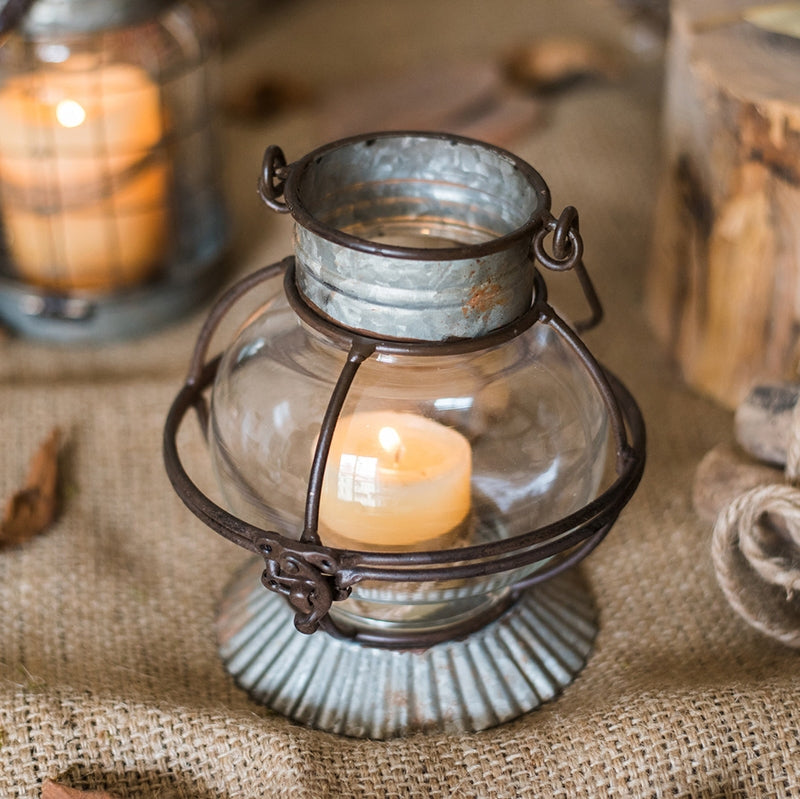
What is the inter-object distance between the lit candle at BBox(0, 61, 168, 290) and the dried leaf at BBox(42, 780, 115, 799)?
587 millimetres

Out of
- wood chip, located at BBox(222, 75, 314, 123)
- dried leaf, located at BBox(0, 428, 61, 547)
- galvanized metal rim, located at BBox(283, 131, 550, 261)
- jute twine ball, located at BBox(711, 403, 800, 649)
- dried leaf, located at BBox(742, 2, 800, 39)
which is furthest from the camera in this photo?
wood chip, located at BBox(222, 75, 314, 123)

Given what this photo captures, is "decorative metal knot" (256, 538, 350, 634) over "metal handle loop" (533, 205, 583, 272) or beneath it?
beneath

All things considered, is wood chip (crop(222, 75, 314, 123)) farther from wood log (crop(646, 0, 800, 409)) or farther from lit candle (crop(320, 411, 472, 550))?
lit candle (crop(320, 411, 472, 550))

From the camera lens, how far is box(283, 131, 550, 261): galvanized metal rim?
20.9 inches

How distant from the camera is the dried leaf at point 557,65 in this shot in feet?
5.04

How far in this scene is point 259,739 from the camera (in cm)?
64

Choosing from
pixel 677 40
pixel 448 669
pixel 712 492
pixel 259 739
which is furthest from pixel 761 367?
pixel 259 739

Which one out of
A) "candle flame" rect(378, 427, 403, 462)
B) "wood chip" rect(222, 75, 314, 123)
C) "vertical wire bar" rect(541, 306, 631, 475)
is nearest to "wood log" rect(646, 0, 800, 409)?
"vertical wire bar" rect(541, 306, 631, 475)

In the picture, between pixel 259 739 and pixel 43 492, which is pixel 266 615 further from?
pixel 43 492

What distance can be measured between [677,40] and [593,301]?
0.44m

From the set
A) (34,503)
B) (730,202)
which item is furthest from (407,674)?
(730,202)

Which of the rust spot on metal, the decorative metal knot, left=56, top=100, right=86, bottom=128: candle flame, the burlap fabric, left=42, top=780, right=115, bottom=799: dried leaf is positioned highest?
the rust spot on metal

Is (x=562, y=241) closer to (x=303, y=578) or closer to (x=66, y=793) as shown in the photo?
(x=303, y=578)

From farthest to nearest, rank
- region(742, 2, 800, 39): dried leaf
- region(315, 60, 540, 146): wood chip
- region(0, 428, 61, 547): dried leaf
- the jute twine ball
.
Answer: region(315, 60, 540, 146): wood chip → region(742, 2, 800, 39): dried leaf → region(0, 428, 61, 547): dried leaf → the jute twine ball
